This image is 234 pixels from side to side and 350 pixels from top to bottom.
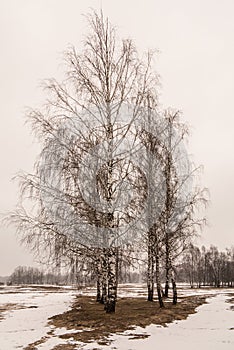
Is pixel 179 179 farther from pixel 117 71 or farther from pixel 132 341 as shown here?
pixel 132 341

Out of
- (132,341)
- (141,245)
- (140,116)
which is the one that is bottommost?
(132,341)

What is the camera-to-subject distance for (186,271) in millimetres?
93688

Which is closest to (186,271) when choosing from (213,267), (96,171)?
(213,267)

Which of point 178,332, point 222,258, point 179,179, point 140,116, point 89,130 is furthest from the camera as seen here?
point 222,258

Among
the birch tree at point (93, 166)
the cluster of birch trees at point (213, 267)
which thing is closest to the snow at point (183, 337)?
the birch tree at point (93, 166)

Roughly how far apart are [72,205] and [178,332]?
5775 mm

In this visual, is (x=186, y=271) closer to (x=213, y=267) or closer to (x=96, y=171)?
(x=213, y=267)

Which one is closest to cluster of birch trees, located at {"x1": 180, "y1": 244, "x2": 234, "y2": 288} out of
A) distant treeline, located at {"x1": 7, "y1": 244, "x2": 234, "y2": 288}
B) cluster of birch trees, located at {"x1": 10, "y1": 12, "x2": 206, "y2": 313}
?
distant treeline, located at {"x1": 7, "y1": 244, "x2": 234, "y2": 288}

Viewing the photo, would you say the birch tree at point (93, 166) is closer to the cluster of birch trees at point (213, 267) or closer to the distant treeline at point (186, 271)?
the distant treeline at point (186, 271)

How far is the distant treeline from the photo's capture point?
1410 cm

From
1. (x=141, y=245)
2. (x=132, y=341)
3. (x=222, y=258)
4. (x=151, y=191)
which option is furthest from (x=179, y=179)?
(x=222, y=258)

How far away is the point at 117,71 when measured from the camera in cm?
1517

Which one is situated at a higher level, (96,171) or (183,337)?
(96,171)

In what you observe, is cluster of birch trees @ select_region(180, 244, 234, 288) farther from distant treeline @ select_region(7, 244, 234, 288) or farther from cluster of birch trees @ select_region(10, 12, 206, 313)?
cluster of birch trees @ select_region(10, 12, 206, 313)
